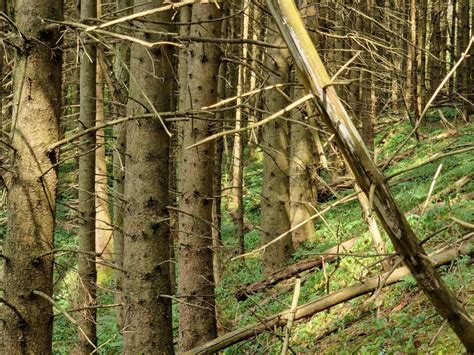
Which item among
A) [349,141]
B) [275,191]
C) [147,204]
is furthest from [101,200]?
[349,141]

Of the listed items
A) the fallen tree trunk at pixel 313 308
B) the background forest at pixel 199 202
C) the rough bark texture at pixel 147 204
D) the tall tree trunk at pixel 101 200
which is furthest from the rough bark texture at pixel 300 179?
the rough bark texture at pixel 147 204

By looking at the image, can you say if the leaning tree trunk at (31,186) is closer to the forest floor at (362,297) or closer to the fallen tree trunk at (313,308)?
the forest floor at (362,297)

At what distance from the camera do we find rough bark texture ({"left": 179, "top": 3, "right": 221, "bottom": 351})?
6969mm

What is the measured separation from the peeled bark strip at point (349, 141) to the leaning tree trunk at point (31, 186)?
72.1 inches

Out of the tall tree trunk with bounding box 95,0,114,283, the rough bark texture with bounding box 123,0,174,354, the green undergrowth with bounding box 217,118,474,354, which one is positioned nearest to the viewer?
→ the rough bark texture with bounding box 123,0,174,354

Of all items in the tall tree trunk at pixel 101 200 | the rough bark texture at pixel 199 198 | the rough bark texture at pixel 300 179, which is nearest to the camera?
the rough bark texture at pixel 199 198

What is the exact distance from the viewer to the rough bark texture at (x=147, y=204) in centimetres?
497

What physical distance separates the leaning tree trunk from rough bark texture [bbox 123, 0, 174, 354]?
3.98ft

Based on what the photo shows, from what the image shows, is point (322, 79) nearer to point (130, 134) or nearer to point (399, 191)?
point (130, 134)

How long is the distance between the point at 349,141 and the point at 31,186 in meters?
2.18

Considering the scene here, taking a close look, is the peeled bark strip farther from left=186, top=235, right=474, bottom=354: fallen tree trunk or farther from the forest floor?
left=186, top=235, right=474, bottom=354: fallen tree trunk

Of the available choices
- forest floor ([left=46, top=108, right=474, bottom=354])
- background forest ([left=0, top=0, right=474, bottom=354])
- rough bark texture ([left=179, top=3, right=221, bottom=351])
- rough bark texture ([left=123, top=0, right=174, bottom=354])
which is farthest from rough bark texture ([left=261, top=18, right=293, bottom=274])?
rough bark texture ([left=123, top=0, right=174, bottom=354])

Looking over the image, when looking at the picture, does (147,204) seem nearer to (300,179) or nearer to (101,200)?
(300,179)

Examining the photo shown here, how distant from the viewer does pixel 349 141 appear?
8.58 feet
